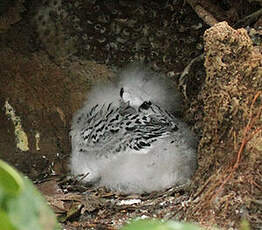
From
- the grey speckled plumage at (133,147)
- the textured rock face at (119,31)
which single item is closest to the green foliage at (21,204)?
the grey speckled plumage at (133,147)

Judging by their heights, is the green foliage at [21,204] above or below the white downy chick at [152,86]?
above

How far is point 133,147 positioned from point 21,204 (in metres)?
1.80

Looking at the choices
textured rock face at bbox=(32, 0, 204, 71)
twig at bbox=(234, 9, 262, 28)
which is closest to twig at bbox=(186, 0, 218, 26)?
twig at bbox=(234, 9, 262, 28)

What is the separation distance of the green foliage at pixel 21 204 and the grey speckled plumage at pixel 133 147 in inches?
70.0

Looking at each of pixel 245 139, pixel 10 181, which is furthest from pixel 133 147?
pixel 10 181

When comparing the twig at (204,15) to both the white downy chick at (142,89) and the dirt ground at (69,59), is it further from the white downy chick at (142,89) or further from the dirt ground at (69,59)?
the white downy chick at (142,89)

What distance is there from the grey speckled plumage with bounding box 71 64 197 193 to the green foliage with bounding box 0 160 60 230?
5.84ft

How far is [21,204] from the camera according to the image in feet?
0.88

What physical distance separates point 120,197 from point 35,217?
1858 millimetres

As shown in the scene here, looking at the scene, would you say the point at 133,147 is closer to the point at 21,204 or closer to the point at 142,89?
the point at 142,89

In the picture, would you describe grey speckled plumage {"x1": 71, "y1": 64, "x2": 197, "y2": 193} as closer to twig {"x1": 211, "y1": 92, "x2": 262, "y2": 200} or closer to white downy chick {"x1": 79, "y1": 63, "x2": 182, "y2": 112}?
white downy chick {"x1": 79, "y1": 63, "x2": 182, "y2": 112}

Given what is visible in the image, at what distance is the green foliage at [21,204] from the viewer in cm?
27

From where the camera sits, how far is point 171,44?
2518 mm

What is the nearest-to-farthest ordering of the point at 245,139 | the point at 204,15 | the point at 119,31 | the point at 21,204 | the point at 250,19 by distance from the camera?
1. the point at 21,204
2. the point at 245,139
3. the point at 250,19
4. the point at 204,15
5. the point at 119,31
